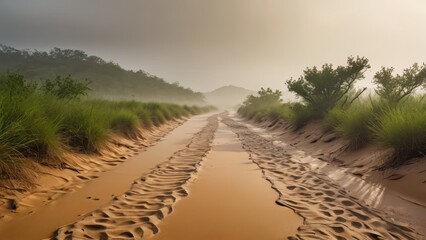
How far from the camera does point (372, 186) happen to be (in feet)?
16.2

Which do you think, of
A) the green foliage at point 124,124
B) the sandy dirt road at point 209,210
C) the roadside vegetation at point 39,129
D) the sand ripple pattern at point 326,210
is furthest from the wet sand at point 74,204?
the green foliage at point 124,124

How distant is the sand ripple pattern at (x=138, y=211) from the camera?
9.48ft

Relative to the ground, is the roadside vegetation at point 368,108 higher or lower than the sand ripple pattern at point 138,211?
higher

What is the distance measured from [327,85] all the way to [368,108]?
4.80 meters

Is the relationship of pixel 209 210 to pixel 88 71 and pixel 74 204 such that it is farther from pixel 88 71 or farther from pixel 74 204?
pixel 88 71

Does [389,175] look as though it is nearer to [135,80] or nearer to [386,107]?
[386,107]

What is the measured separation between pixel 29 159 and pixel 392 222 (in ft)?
16.0

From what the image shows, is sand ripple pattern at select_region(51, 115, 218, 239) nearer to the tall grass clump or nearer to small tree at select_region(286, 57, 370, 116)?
the tall grass clump

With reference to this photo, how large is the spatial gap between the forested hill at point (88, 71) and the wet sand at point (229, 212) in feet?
178

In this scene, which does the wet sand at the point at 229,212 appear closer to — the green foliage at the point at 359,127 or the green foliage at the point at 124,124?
the green foliage at the point at 359,127

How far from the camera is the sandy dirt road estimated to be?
3.01 m

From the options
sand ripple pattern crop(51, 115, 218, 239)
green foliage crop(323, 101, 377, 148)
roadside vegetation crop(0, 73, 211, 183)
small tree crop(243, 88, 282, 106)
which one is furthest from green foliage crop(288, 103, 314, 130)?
small tree crop(243, 88, 282, 106)

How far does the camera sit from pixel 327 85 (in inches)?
501

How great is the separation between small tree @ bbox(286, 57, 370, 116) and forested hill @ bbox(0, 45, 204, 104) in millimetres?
47986
